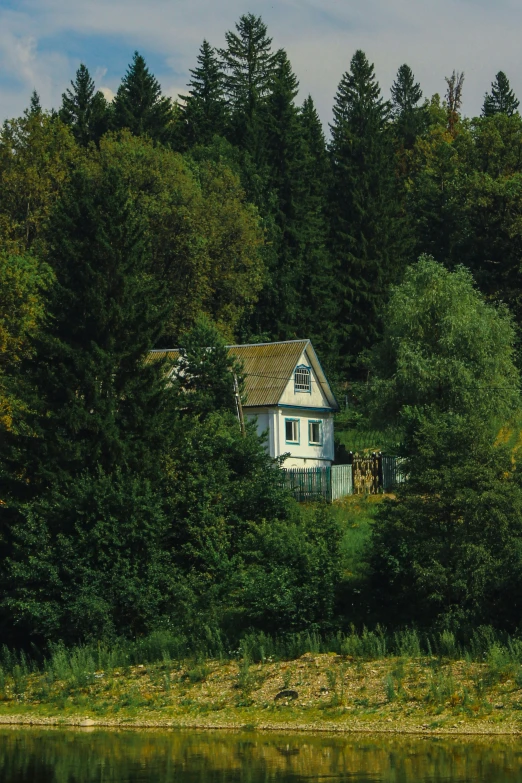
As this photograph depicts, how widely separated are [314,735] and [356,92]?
249 ft

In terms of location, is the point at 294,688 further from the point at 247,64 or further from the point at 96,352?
the point at 247,64

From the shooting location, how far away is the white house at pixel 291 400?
2606 inches

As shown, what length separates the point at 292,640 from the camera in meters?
34.4

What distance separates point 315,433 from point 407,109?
204 ft

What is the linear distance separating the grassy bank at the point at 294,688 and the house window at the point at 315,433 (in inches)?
1366

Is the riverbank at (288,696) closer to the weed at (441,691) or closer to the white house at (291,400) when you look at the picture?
the weed at (441,691)

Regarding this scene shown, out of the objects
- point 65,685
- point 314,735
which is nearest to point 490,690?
point 314,735

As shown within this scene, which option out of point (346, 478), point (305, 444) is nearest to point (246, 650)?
point (346, 478)

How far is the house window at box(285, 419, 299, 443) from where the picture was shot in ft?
221

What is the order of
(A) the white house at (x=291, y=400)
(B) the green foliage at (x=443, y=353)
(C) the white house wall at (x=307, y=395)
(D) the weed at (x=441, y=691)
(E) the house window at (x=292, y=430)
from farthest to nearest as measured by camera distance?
(E) the house window at (x=292, y=430), (C) the white house wall at (x=307, y=395), (A) the white house at (x=291, y=400), (B) the green foliage at (x=443, y=353), (D) the weed at (x=441, y=691)

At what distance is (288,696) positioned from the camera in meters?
31.0

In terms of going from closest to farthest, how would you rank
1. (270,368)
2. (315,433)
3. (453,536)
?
(453,536)
(270,368)
(315,433)

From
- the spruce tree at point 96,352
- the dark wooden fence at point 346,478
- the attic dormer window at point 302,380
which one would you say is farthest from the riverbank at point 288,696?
the attic dormer window at point 302,380

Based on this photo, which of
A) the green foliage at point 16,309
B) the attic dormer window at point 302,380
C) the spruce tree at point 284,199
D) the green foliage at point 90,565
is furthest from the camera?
the spruce tree at point 284,199
